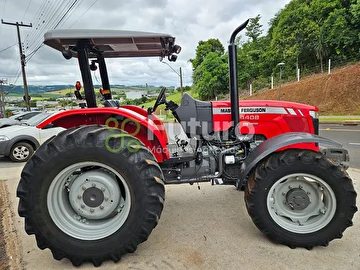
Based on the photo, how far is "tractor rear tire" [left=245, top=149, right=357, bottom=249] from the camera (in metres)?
2.36

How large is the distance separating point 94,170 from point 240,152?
5.40 feet

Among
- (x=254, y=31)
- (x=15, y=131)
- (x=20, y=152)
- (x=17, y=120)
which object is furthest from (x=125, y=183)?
(x=254, y=31)

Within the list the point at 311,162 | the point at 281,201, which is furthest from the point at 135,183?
the point at 311,162

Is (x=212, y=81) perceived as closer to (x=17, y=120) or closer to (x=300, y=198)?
(x=17, y=120)

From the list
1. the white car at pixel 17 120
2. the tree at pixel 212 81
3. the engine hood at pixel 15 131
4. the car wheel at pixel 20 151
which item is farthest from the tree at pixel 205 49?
the car wheel at pixel 20 151

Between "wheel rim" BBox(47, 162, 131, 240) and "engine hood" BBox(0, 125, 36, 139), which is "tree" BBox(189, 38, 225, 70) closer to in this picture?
"engine hood" BBox(0, 125, 36, 139)

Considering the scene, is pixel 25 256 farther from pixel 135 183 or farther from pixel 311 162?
pixel 311 162

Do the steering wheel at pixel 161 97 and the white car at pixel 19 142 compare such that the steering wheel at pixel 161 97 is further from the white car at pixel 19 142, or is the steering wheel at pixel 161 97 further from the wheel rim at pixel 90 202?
the white car at pixel 19 142

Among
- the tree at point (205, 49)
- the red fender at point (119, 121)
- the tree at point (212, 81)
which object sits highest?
the tree at point (205, 49)

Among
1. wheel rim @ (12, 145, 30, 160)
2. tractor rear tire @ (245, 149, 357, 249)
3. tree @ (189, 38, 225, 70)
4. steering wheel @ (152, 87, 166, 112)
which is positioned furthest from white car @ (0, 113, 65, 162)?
tree @ (189, 38, 225, 70)

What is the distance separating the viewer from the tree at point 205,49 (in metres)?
39.7

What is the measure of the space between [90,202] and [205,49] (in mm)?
41225

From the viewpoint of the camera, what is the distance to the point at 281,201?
2.55 metres

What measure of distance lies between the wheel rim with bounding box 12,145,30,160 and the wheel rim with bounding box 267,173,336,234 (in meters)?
6.78
